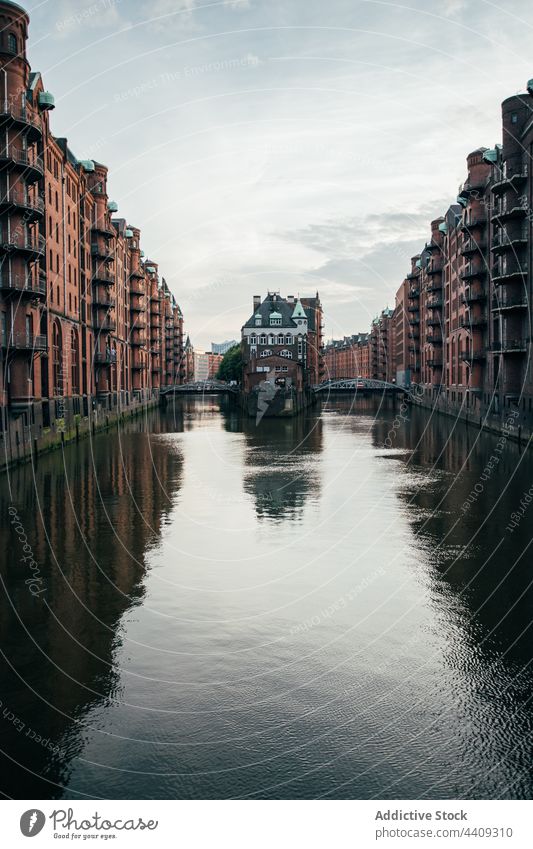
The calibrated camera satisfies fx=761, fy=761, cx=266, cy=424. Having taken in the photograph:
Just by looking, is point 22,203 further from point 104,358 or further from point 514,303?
point 514,303

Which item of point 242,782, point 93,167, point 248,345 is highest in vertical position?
point 93,167

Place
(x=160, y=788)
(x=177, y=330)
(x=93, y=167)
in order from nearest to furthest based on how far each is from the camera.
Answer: (x=160, y=788), (x=93, y=167), (x=177, y=330)

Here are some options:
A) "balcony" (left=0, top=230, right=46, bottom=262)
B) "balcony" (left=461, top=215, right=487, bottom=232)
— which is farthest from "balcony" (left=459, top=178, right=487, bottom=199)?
"balcony" (left=0, top=230, right=46, bottom=262)

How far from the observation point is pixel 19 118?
1703 inches

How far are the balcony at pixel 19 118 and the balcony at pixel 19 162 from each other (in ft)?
4.14

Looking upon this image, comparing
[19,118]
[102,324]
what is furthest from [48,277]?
[102,324]

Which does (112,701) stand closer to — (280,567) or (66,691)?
(66,691)

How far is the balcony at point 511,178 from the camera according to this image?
57125 mm

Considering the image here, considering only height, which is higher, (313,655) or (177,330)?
(177,330)

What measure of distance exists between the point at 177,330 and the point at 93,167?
368ft

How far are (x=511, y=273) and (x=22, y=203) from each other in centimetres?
3540

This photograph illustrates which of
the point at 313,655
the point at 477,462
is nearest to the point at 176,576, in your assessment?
the point at 313,655

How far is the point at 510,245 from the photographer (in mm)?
57531

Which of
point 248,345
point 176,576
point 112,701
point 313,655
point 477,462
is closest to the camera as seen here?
point 112,701
